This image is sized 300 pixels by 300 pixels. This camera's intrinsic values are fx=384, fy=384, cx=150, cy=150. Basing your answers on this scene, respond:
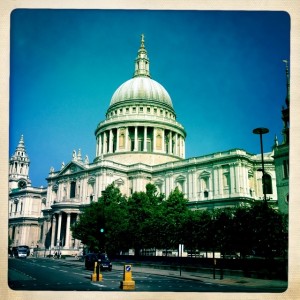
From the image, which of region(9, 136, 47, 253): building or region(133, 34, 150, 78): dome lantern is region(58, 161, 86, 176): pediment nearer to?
region(9, 136, 47, 253): building

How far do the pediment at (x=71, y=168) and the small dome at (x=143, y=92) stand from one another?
16.1 meters

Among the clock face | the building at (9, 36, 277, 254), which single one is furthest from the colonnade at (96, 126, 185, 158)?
the clock face

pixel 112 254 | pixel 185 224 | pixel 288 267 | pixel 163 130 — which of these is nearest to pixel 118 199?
pixel 112 254

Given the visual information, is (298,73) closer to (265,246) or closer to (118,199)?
(265,246)

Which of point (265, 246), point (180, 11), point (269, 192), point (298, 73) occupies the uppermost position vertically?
point (180, 11)

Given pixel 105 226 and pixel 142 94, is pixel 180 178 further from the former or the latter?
pixel 142 94

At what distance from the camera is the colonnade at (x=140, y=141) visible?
65.2m

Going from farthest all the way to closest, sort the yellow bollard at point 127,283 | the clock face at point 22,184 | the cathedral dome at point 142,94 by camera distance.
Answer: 1. the clock face at point 22,184
2. the cathedral dome at point 142,94
3. the yellow bollard at point 127,283

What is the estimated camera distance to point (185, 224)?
104 ft

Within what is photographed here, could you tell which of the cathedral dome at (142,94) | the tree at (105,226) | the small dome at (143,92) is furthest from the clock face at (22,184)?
the tree at (105,226)

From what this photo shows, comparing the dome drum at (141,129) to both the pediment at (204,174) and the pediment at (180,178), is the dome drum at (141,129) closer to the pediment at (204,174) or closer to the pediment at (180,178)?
the pediment at (180,178)

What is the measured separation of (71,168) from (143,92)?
20.0 m

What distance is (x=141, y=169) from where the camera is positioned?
58.1 meters

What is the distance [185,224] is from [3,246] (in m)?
19.5
